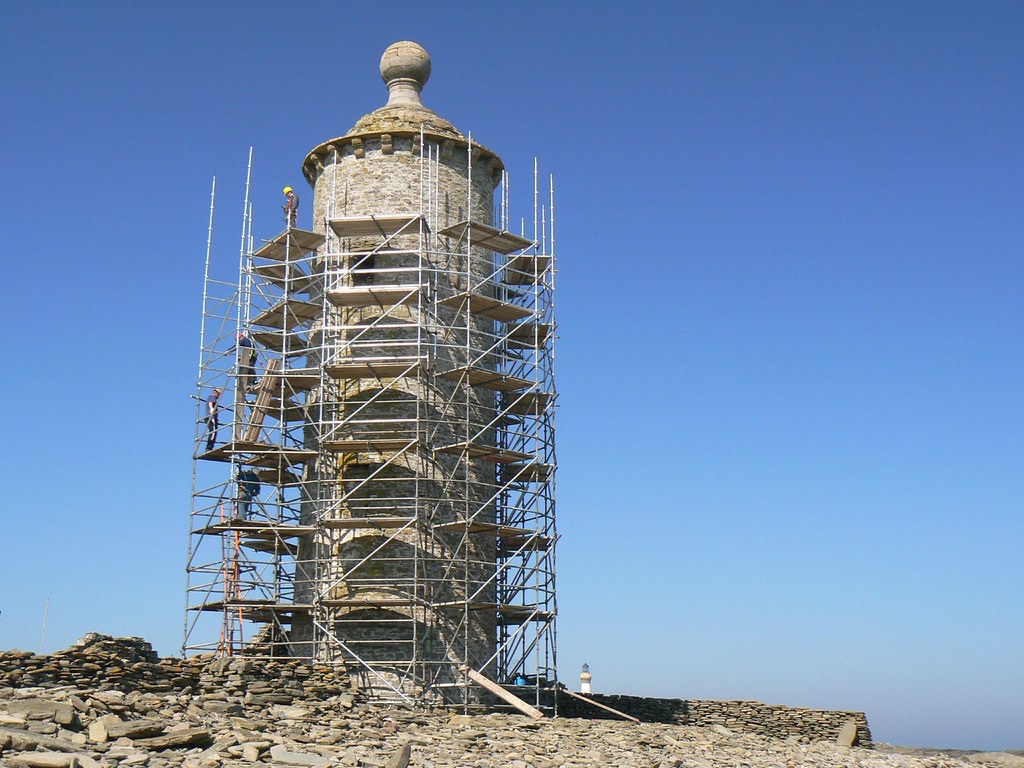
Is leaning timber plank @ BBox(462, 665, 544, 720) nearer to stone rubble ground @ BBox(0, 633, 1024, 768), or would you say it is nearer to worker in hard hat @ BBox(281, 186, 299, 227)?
stone rubble ground @ BBox(0, 633, 1024, 768)

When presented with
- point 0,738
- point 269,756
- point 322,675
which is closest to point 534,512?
point 322,675

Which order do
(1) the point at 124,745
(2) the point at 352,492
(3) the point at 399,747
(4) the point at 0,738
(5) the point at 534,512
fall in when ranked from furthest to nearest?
1. (5) the point at 534,512
2. (2) the point at 352,492
3. (3) the point at 399,747
4. (1) the point at 124,745
5. (4) the point at 0,738

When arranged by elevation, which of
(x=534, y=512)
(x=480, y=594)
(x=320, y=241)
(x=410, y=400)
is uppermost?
(x=320, y=241)

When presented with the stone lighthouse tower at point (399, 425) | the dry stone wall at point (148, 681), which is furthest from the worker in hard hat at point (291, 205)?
the dry stone wall at point (148, 681)

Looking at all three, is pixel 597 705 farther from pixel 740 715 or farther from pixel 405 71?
pixel 405 71

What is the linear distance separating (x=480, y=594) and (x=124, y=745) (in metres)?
12.6

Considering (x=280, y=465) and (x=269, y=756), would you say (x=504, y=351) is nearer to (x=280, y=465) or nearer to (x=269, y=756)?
(x=280, y=465)

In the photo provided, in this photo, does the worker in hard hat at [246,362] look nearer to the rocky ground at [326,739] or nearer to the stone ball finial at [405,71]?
the stone ball finial at [405,71]

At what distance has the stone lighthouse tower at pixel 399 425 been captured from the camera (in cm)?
2736

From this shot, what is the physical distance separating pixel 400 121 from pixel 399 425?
7.86 m

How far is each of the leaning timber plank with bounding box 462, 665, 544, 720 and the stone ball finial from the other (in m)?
14.9

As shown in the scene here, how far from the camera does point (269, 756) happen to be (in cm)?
1708

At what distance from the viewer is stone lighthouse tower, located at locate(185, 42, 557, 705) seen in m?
27.4

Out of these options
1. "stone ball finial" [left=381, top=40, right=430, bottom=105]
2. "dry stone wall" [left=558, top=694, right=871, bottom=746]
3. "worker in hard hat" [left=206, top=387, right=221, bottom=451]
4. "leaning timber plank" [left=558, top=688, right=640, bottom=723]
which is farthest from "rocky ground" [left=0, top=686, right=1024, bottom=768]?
"stone ball finial" [left=381, top=40, right=430, bottom=105]
